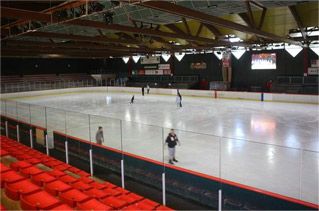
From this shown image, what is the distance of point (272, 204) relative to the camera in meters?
5.93

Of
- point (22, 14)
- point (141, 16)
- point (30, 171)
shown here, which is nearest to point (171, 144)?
point (30, 171)

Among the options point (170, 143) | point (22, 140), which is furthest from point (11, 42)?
point (170, 143)

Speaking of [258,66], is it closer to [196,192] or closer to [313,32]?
[313,32]

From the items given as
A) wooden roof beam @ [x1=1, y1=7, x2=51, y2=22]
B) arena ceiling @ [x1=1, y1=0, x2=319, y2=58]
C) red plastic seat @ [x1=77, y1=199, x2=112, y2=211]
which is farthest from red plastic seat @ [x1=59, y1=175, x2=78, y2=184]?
wooden roof beam @ [x1=1, y1=7, x2=51, y2=22]

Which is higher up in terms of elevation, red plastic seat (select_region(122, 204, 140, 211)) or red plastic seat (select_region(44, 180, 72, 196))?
red plastic seat (select_region(44, 180, 72, 196))

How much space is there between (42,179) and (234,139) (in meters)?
4.63

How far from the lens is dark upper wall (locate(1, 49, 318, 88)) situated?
2984 cm

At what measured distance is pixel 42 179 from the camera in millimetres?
6887

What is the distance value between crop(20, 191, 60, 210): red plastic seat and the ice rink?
3.27 metres

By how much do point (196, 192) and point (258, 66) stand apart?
90.9ft

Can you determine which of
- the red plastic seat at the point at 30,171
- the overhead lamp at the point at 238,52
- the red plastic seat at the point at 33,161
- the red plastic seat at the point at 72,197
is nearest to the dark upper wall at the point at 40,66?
the overhead lamp at the point at 238,52

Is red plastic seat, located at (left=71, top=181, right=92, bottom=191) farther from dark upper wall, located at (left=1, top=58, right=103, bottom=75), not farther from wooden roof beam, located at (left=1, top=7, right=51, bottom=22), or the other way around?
dark upper wall, located at (left=1, top=58, right=103, bottom=75)

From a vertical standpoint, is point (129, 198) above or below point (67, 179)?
below

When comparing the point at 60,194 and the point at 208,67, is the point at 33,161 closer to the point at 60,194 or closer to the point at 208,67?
the point at 60,194
